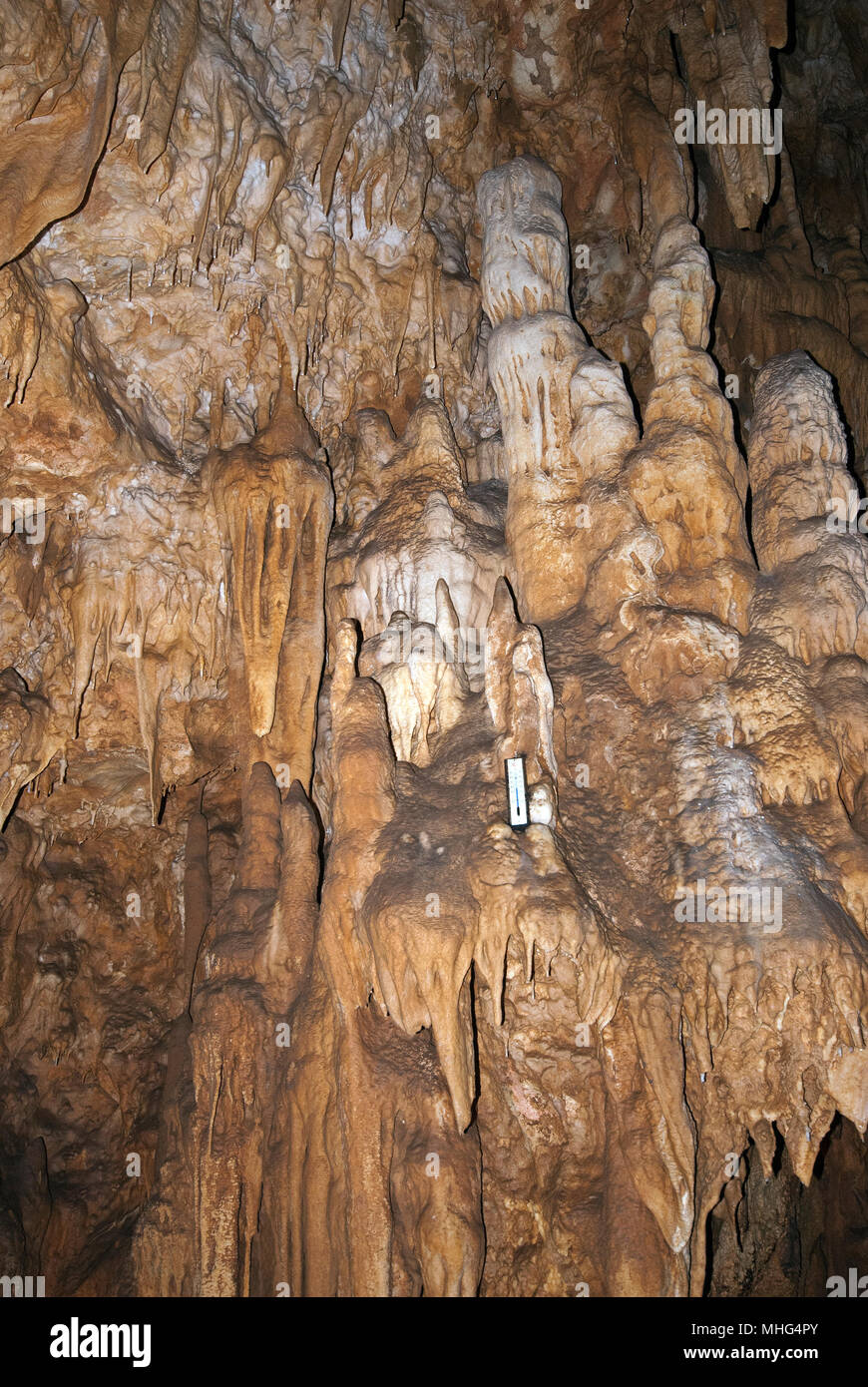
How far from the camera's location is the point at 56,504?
907 centimetres

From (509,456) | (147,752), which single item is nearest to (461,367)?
(509,456)

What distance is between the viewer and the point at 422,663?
26.8 ft

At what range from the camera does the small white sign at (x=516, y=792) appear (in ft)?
22.4

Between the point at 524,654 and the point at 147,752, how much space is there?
413cm
